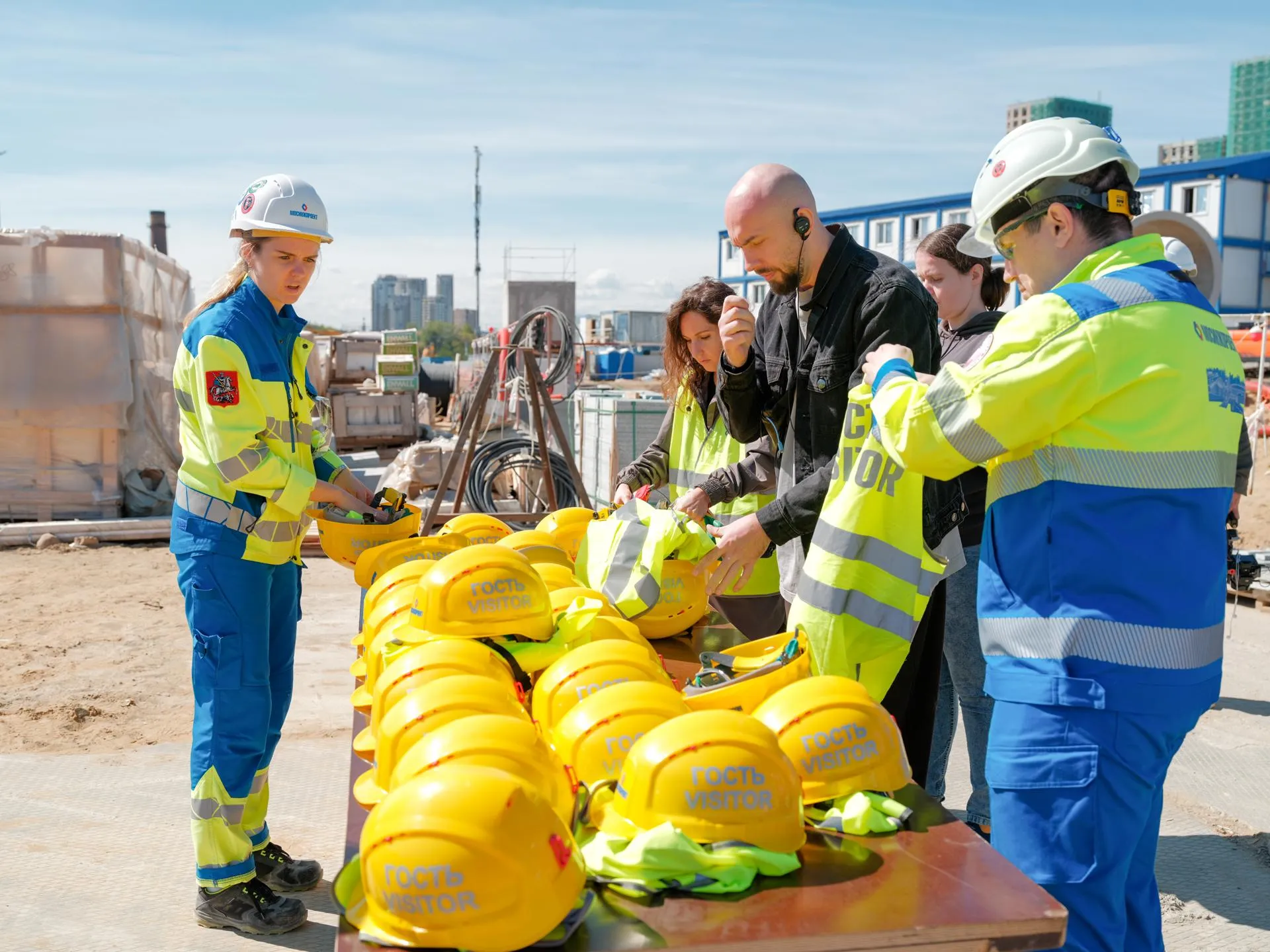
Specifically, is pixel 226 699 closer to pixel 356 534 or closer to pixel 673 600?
pixel 356 534

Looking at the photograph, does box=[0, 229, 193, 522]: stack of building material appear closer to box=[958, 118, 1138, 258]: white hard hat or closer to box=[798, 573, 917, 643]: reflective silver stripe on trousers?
box=[798, 573, 917, 643]: reflective silver stripe on trousers

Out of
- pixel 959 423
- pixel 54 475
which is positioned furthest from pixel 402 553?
pixel 54 475

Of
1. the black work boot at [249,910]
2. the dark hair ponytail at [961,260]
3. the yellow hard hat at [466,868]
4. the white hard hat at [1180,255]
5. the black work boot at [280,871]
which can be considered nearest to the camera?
the yellow hard hat at [466,868]

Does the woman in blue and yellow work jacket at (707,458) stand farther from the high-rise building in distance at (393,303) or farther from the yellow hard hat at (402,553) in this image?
the high-rise building in distance at (393,303)

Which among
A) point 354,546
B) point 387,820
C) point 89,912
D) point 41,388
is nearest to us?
point 387,820

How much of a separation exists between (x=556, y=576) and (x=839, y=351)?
1.08m

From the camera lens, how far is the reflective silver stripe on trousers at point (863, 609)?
104 inches

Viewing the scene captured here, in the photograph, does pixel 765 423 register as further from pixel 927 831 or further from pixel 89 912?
pixel 89 912

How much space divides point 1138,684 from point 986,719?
74.4 inches

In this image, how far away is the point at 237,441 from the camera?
11.1ft

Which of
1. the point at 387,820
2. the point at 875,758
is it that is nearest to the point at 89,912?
the point at 387,820

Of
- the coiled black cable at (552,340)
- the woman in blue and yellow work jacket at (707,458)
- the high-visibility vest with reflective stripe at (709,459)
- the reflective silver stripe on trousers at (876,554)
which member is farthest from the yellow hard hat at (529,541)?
the coiled black cable at (552,340)

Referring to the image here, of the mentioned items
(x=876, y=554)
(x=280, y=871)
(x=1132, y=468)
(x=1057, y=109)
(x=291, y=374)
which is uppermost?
(x=1057, y=109)

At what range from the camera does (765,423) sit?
398cm
